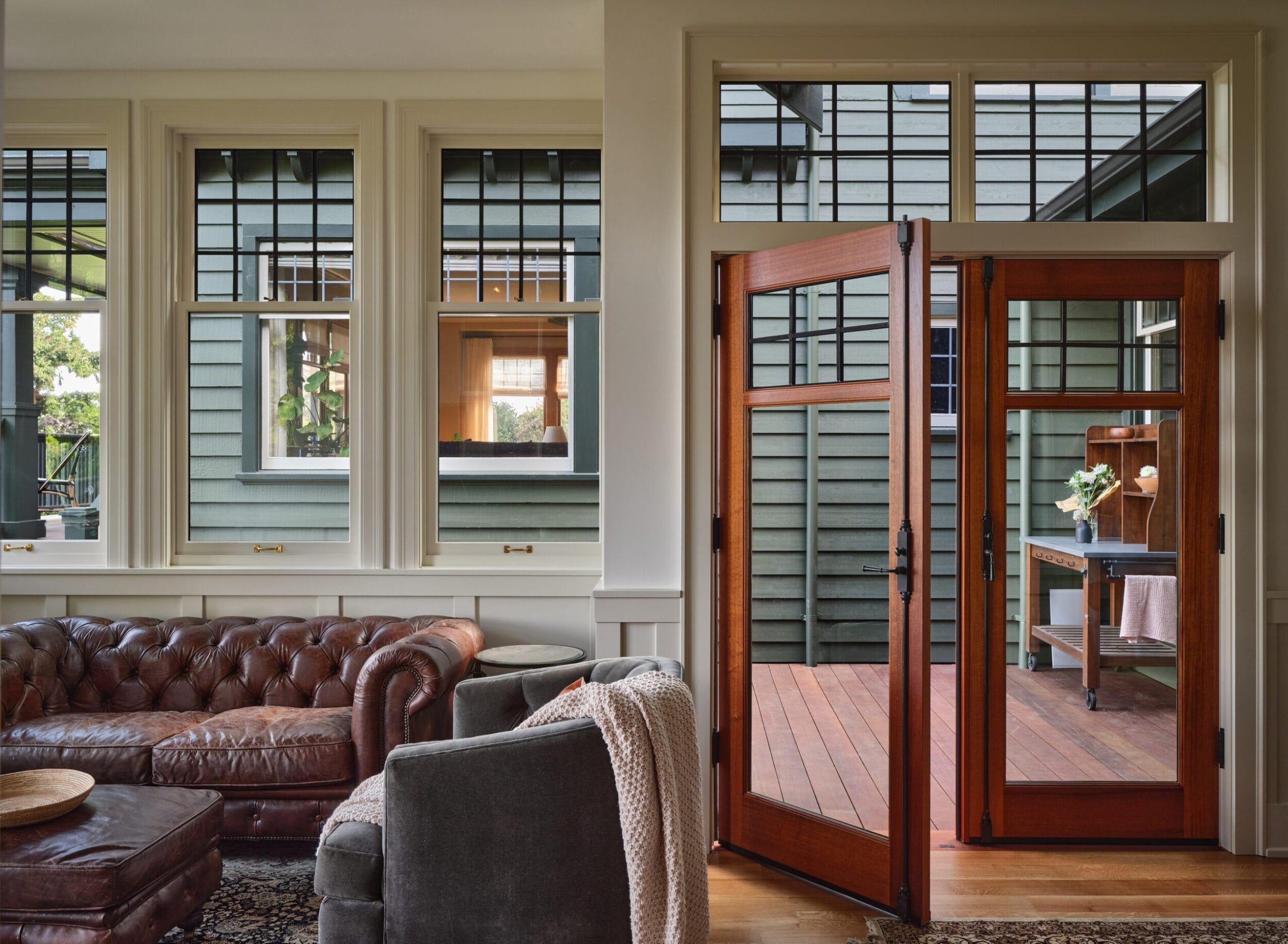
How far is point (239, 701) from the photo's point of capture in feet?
11.8

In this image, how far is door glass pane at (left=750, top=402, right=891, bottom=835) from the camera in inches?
118

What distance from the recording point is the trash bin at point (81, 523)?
4148mm

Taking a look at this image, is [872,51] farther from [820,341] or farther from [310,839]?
[310,839]

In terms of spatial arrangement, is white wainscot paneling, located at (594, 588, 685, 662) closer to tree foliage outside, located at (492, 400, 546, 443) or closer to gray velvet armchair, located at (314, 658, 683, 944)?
tree foliage outside, located at (492, 400, 546, 443)

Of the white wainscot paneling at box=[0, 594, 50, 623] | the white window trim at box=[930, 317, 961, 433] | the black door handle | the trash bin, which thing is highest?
the white window trim at box=[930, 317, 961, 433]

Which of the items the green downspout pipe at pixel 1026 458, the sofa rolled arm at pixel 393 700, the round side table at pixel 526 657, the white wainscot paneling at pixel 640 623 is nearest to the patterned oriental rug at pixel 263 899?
the sofa rolled arm at pixel 393 700

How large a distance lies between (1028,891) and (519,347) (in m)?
2.93

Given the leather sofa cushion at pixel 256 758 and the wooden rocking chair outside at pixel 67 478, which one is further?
the wooden rocking chair outside at pixel 67 478

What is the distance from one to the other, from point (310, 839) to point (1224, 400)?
12.0ft

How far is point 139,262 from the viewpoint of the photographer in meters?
4.07

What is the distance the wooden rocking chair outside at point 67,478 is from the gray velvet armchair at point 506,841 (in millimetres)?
2973

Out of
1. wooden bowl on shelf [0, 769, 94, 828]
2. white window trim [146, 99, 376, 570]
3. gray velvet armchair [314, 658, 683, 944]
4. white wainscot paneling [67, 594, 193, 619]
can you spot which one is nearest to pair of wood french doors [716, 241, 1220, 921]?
gray velvet armchair [314, 658, 683, 944]

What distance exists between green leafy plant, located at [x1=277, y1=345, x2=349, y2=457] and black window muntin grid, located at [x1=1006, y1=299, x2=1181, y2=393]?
9.41ft

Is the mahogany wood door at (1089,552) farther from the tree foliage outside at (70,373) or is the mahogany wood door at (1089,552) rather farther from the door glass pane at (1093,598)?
the tree foliage outside at (70,373)
